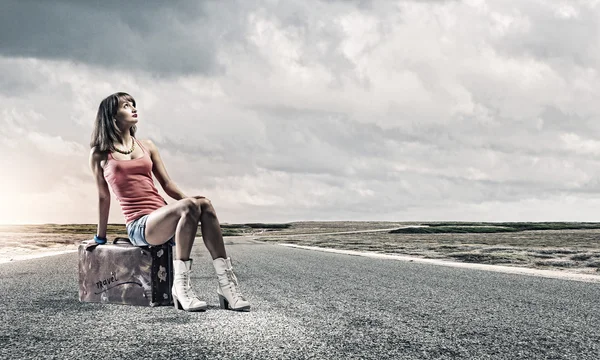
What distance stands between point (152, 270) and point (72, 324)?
89 cm

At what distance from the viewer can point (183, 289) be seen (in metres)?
5.05

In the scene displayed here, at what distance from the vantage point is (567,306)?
7.04m

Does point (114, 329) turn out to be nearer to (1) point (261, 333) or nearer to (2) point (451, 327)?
(1) point (261, 333)

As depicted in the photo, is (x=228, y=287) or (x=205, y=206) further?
(x=228, y=287)

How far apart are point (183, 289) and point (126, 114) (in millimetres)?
1786

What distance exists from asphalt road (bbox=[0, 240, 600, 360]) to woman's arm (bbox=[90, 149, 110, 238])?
1016 mm

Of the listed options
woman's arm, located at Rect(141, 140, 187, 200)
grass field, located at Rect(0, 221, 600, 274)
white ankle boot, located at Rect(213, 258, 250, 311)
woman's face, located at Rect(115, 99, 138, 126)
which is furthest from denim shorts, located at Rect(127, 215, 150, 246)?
grass field, located at Rect(0, 221, 600, 274)

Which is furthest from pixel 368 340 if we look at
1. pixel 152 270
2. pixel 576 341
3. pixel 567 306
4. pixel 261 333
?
pixel 567 306

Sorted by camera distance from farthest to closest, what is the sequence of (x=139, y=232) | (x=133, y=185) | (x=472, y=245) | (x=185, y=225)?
(x=472, y=245) < (x=133, y=185) < (x=139, y=232) < (x=185, y=225)

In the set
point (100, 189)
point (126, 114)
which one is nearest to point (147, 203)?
point (100, 189)

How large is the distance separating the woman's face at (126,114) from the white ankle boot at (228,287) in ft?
5.27

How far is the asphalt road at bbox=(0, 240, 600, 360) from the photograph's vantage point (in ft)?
13.4

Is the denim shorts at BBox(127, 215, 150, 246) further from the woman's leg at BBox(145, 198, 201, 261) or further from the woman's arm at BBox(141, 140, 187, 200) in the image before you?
the woman's arm at BBox(141, 140, 187, 200)

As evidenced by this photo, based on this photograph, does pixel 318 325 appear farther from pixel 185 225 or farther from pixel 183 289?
pixel 185 225
